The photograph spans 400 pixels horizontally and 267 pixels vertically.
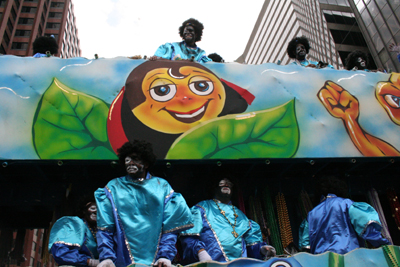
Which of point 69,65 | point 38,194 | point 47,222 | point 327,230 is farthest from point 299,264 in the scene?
point 47,222

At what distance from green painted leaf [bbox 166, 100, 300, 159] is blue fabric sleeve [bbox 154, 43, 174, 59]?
72.3 inches

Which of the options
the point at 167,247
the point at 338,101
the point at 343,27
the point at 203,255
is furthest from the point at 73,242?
the point at 343,27

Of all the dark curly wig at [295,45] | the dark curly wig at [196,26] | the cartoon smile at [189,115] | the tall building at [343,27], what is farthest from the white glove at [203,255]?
the tall building at [343,27]

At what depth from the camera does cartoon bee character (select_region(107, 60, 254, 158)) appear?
411cm

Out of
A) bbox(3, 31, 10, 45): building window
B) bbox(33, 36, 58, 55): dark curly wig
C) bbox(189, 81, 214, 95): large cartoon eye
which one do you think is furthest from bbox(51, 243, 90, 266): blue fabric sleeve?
bbox(3, 31, 10, 45): building window

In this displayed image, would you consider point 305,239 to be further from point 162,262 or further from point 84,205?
point 84,205

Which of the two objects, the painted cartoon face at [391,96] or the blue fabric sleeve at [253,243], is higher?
the painted cartoon face at [391,96]

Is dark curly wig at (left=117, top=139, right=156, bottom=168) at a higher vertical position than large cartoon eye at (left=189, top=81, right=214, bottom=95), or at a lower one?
lower

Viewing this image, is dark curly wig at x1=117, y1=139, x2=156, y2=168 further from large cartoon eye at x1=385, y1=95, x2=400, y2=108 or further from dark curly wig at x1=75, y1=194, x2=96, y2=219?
large cartoon eye at x1=385, y1=95, x2=400, y2=108

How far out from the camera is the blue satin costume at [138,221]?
2.83 meters

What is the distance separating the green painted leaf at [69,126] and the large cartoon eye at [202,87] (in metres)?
1.20

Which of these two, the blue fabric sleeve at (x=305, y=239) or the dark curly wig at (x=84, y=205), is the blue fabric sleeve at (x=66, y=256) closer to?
the dark curly wig at (x=84, y=205)

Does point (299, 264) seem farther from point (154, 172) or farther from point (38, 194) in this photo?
point (38, 194)

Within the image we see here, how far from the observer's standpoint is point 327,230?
10.9 ft
